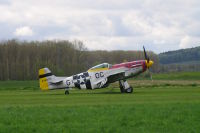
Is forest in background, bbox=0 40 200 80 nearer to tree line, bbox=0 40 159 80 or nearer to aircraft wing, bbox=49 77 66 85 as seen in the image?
tree line, bbox=0 40 159 80

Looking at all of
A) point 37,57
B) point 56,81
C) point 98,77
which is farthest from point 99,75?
point 37,57

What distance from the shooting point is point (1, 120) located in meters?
13.7

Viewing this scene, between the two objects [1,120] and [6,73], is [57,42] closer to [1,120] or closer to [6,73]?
[6,73]

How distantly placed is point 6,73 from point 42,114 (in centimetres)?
8010

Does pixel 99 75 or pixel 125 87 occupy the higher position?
pixel 99 75

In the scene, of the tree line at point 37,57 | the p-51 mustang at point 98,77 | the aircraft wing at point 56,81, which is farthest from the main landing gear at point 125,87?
the tree line at point 37,57

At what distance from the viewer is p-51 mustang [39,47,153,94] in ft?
105

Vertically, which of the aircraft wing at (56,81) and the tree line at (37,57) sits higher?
the tree line at (37,57)

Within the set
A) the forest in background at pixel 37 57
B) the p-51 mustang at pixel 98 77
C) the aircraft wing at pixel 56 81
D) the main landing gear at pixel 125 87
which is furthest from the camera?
the forest in background at pixel 37 57

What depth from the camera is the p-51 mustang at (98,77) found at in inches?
1257

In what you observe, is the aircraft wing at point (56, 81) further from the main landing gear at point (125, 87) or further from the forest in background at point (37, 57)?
the forest in background at point (37, 57)

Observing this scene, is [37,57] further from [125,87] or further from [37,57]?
[125,87]

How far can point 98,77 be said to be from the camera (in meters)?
32.2

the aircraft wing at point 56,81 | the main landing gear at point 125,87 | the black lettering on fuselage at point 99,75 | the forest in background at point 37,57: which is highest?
the forest in background at point 37,57
